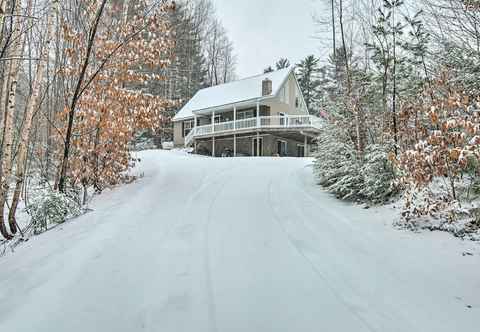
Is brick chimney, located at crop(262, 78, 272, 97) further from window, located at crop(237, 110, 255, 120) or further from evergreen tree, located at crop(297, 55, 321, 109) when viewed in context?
evergreen tree, located at crop(297, 55, 321, 109)

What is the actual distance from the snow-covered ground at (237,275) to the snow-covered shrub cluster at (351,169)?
125 cm

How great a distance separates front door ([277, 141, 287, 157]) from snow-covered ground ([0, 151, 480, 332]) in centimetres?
1882

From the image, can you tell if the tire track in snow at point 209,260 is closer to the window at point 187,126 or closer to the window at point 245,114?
the window at point 245,114

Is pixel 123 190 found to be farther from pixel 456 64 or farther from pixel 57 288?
pixel 456 64

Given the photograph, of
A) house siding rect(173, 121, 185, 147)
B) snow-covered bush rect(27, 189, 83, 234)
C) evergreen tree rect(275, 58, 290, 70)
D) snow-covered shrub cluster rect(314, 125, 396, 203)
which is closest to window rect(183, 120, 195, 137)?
house siding rect(173, 121, 185, 147)

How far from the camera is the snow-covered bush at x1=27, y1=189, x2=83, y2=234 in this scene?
18.6ft

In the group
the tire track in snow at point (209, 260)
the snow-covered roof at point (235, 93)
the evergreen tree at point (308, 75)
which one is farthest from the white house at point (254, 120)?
the tire track in snow at point (209, 260)

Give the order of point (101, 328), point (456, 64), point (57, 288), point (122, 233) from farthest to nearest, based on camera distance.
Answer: point (456, 64) → point (122, 233) → point (57, 288) → point (101, 328)

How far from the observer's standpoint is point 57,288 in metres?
3.12

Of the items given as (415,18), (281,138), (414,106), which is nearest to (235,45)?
(281,138)

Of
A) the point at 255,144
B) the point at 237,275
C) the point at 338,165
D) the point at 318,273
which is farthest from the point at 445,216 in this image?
the point at 255,144

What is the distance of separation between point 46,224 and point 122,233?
202cm

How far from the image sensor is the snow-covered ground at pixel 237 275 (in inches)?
103

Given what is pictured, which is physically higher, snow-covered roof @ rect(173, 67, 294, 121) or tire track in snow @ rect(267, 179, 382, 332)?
snow-covered roof @ rect(173, 67, 294, 121)
